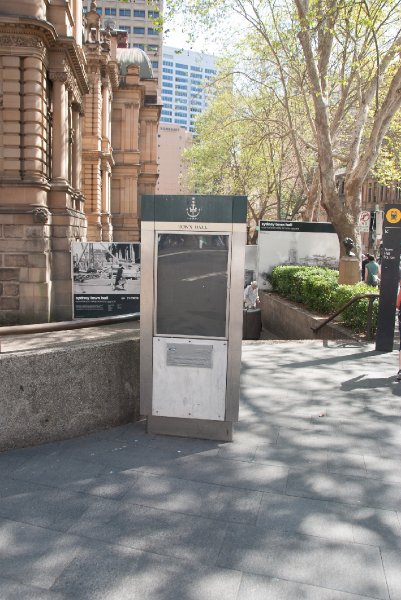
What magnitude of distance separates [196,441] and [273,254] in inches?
611

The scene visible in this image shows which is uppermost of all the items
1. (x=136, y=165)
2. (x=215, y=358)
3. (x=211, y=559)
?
(x=136, y=165)

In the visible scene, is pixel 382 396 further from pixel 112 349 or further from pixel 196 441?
pixel 112 349

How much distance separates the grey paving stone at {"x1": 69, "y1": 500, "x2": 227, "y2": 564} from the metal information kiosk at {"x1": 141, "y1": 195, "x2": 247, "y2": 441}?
1368 mm

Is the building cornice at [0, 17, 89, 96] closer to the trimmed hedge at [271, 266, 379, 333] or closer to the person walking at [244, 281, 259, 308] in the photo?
the person walking at [244, 281, 259, 308]

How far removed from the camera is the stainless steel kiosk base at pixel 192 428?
5234 mm

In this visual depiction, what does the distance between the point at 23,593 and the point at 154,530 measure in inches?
35.3

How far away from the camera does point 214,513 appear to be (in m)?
3.90

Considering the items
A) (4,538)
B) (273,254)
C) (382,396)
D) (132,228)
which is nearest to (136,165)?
(132,228)

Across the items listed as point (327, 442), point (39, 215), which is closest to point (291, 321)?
point (39, 215)

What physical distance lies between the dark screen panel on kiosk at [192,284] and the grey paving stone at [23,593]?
2.52m

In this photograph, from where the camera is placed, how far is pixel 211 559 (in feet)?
11.0

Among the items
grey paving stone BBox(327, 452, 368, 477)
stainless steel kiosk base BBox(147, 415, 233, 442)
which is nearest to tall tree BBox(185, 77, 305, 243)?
stainless steel kiosk base BBox(147, 415, 233, 442)

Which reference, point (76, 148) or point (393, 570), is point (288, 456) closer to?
point (393, 570)

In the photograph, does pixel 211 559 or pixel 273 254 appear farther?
pixel 273 254
